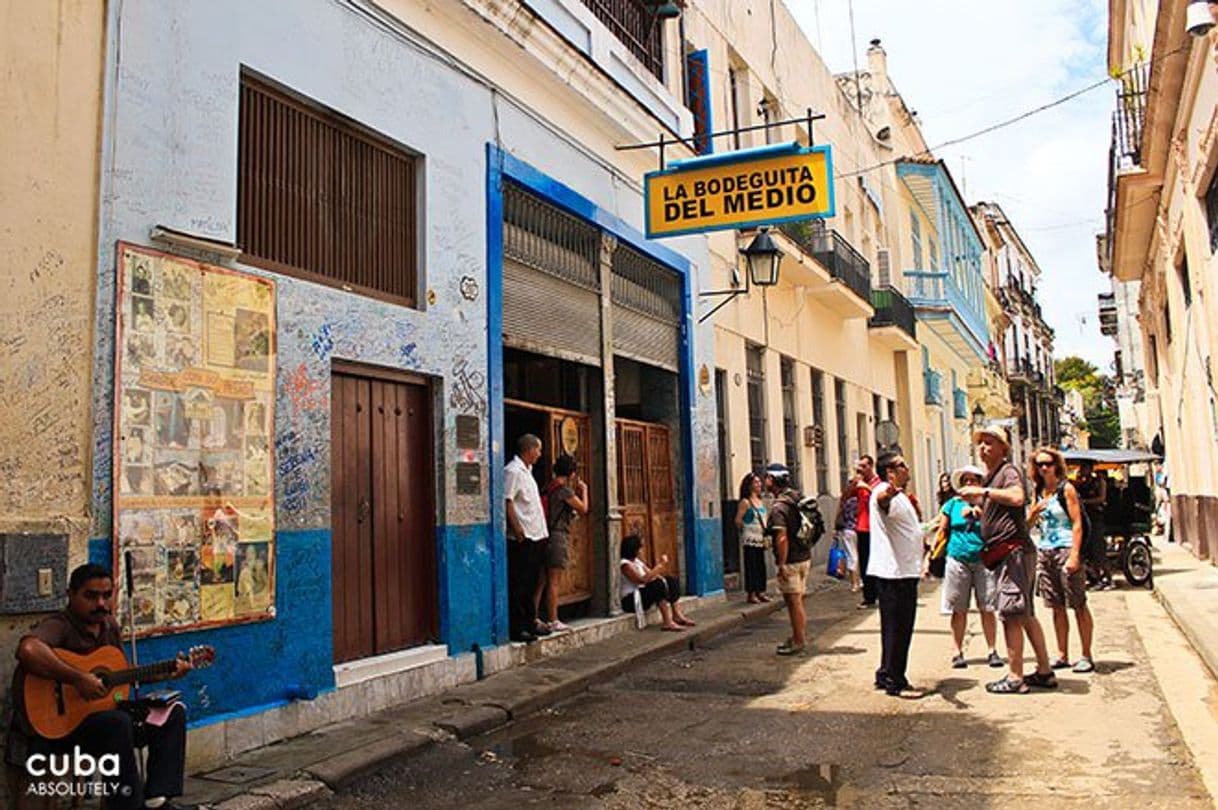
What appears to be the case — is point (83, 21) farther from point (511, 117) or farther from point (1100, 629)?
point (1100, 629)

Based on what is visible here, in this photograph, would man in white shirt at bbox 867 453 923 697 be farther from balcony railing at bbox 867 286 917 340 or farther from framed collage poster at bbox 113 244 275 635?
balcony railing at bbox 867 286 917 340

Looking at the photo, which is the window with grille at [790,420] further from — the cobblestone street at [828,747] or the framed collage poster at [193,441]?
the framed collage poster at [193,441]

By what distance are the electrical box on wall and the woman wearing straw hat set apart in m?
5.63

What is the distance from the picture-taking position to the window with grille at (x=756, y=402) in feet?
49.9

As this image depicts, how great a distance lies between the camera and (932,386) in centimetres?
2736

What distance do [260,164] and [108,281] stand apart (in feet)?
5.23

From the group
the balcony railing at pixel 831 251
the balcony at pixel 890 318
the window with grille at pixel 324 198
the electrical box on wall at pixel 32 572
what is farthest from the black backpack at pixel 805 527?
the balcony at pixel 890 318

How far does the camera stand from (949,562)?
7.73 meters

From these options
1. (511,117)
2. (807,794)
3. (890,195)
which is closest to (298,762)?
(807,794)

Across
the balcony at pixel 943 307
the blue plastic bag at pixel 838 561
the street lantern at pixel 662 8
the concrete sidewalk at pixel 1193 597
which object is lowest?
the concrete sidewalk at pixel 1193 597

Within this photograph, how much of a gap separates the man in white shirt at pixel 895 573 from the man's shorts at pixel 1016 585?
1.79 feet

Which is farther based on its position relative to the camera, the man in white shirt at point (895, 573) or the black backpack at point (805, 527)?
the black backpack at point (805, 527)

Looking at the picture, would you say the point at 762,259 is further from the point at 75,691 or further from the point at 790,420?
the point at 75,691

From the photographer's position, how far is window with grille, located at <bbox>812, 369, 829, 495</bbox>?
18109mm
